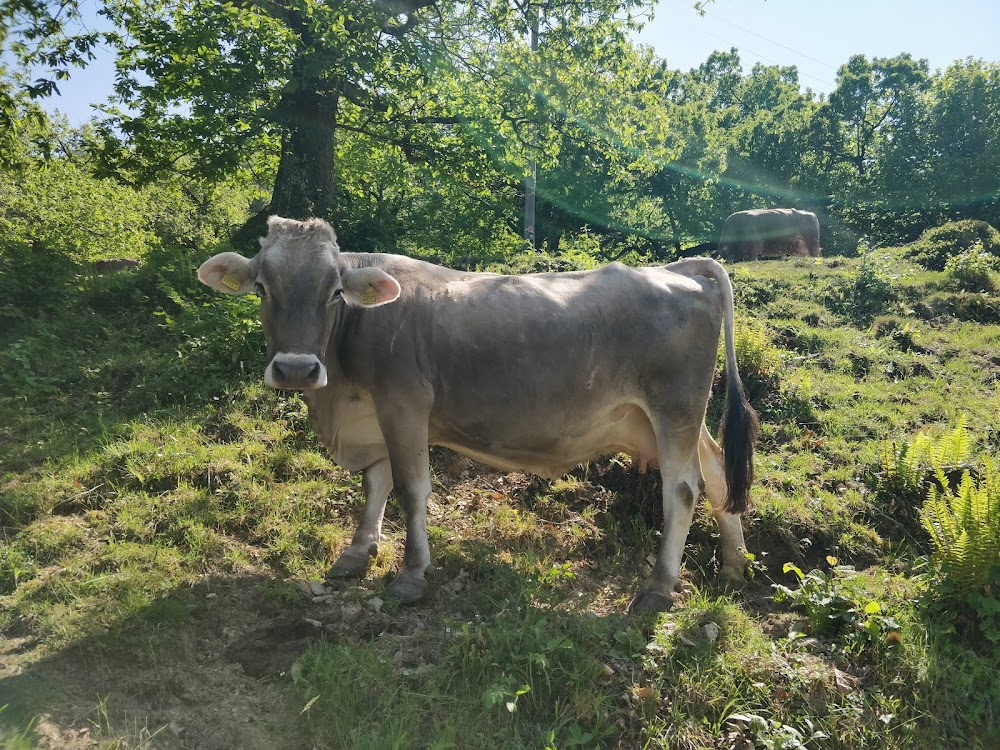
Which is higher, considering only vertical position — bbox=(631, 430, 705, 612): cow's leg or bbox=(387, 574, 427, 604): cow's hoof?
bbox=(631, 430, 705, 612): cow's leg

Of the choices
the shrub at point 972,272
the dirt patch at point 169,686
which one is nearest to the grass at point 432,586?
the dirt patch at point 169,686

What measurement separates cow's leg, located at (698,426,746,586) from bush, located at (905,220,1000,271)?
12.6 metres

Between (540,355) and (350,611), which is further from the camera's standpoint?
(540,355)

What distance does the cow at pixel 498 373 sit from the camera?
5207 mm

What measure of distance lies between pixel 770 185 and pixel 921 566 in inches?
1652

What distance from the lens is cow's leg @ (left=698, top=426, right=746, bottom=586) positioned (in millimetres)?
6117

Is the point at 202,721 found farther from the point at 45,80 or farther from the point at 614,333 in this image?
Result: the point at 45,80

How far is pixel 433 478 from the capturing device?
729 centimetres

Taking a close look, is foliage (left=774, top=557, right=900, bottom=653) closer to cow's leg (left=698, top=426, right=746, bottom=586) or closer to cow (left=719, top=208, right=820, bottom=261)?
cow's leg (left=698, top=426, right=746, bottom=586)

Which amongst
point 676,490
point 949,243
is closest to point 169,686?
point 676,490

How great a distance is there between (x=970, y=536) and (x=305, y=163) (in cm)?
1080

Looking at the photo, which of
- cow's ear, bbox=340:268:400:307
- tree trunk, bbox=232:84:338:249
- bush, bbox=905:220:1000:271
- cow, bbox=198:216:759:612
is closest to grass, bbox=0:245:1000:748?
cow, bbox=198:216:759:612

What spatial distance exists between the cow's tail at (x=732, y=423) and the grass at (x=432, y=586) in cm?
83

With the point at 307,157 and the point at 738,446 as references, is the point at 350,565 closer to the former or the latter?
the point at 738,446
